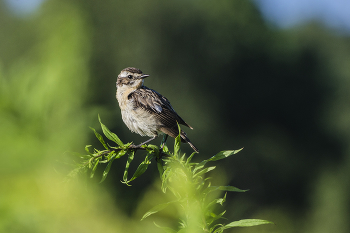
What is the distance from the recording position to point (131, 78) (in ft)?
16.9

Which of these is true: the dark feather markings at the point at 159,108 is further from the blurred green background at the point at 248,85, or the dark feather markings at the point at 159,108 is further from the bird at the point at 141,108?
the blurred green background at the point at 248,85

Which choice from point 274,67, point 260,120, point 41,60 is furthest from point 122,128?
point 41,60

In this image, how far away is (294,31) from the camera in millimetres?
53594

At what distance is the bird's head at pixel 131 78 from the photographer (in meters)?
5.12

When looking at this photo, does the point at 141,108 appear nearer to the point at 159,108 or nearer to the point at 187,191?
the point at 159,108

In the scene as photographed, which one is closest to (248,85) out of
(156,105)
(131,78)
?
(131,78)

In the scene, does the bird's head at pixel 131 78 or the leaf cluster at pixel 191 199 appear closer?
the leaf cluster at pixel 191 199

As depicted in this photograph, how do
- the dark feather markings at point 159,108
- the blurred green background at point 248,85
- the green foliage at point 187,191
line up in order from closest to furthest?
the green foliage at point 187,191 → the dark feather markings at point 159,108 → the blurred green background at point 248,85

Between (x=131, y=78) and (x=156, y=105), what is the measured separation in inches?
24.0

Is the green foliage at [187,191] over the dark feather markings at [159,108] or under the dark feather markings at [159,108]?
under

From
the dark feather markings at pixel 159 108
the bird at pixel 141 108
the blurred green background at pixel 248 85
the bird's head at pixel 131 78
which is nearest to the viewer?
the dark feather markings at pixel 159 108

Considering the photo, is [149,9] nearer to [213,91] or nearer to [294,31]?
[213,91]

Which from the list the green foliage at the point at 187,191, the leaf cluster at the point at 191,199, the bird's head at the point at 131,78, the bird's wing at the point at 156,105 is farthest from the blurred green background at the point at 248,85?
the leaf cluster at the point at 191,199

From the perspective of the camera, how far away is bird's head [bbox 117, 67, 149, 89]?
5.12 metres
